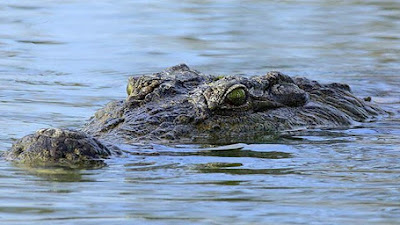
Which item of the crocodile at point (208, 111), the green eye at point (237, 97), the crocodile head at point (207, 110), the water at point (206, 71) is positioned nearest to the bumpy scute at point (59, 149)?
A: the water at point (206, 71)

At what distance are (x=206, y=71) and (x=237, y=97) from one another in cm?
509

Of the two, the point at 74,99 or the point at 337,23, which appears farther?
the point at 337,23

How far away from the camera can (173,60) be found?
14.4 metres

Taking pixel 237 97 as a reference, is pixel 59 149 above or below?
below

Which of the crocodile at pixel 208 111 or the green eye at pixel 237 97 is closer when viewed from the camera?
the crocodile at pixel 208 111

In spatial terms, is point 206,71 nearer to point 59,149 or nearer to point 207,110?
point 207,110

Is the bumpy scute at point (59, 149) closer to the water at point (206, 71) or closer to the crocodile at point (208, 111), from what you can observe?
the water at point (206, 71)

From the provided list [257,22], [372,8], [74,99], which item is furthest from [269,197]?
[372,8]

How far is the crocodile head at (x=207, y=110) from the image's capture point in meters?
8.20

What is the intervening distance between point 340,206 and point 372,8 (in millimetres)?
14077

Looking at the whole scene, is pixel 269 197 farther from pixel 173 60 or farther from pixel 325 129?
pixel 173 60

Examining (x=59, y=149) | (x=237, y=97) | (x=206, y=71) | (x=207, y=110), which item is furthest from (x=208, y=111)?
(x=206, y=71)

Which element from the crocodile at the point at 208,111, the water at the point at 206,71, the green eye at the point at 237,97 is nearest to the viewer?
the water at the point at 206,71

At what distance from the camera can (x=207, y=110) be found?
8.41 metres
